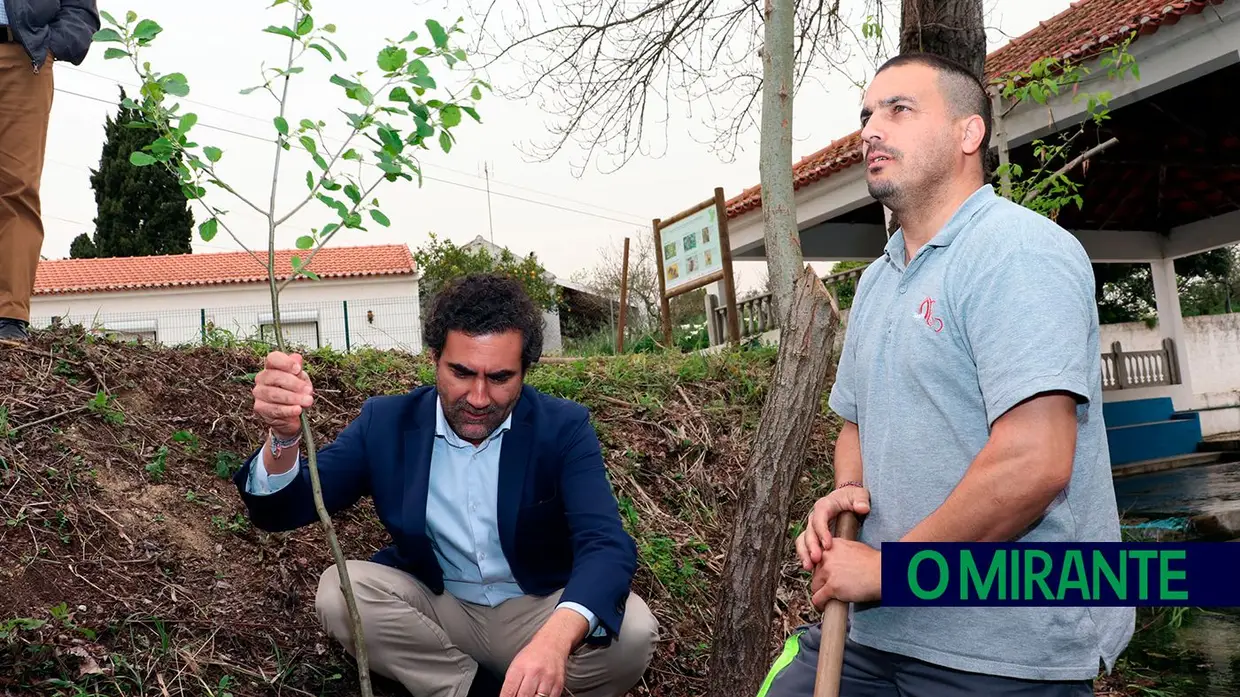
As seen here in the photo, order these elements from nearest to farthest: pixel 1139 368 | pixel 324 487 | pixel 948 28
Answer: pixel 324 487 → pixel 948 28 → pixel 1139 368

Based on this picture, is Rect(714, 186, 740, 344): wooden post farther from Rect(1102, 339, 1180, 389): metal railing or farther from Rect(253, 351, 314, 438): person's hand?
Rect(1102, 339, 1180, 389): metal railing

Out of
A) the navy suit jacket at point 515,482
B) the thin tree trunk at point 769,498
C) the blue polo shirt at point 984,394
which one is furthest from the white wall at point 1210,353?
the blue polo shirt at point 984,394

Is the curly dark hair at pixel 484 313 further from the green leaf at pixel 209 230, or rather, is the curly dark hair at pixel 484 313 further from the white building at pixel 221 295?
the white building at pixel 221 295

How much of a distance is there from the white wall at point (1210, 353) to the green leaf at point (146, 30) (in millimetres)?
16670

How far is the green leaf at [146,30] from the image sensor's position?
7.83ft

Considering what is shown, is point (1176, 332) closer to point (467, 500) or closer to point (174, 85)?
point (467, 500)

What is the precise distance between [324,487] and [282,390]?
2.05 feet

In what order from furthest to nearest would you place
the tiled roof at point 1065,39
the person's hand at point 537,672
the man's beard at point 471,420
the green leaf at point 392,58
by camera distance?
the tiled roof at point 1065,39
the man's beard at point 471,420
the green leaf at point 392,58
the person's hand at point 537,672

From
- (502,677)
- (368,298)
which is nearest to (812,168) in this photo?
(502,677)

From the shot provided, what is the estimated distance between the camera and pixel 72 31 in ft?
14.3

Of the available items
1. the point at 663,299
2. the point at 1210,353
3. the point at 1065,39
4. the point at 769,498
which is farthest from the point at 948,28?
the point at 1210,353

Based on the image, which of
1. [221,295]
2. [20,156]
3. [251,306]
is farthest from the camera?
[251,306]

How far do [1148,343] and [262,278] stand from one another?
21.8 metres

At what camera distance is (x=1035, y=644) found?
177 cm
